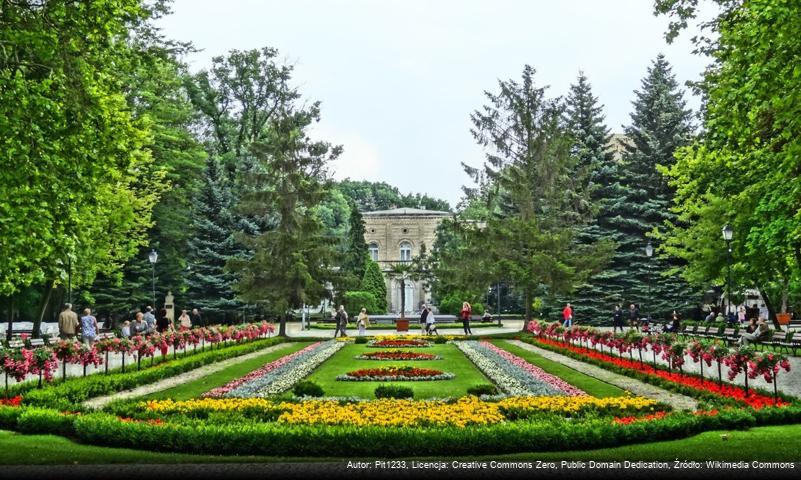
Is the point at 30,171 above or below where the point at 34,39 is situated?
below

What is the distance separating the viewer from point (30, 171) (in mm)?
12695

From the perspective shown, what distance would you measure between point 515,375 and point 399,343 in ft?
38.1

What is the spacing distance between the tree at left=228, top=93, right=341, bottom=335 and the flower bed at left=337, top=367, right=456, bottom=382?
14.7 meters

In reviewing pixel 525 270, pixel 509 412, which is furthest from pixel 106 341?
pixel 525 270

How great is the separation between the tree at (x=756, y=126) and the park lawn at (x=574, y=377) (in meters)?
4.57

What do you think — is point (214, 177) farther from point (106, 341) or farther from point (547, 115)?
point (106, 341)

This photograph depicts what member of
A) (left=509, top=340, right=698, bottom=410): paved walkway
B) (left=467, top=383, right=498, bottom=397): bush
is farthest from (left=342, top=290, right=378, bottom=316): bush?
(left=467, top=383, right=498, bottom=397): bush

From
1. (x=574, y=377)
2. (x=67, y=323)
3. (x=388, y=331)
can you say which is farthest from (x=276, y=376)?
(x=388, y=331)

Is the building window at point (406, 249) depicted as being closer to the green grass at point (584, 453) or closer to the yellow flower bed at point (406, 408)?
the yellow flower bed at point (406, 408)

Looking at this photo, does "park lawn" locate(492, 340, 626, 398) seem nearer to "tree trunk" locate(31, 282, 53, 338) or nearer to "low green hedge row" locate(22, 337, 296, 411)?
"low green hedge row" locate(22, 337, 296, 411)

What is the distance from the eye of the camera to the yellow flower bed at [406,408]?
963cm

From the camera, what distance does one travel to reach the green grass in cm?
755

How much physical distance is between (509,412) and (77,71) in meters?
9.34

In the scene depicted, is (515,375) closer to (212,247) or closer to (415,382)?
(415,382)
